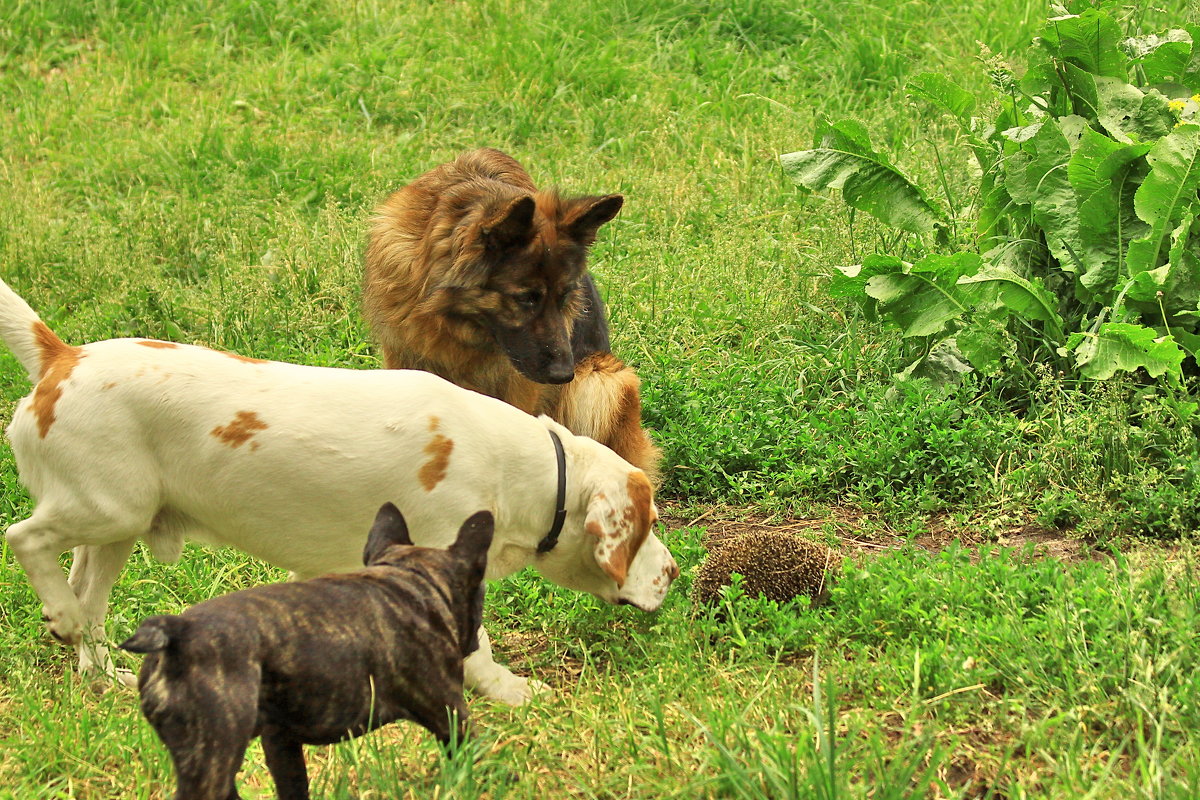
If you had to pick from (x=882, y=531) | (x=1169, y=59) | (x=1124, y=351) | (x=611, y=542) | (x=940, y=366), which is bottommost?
(x=882, y=531)

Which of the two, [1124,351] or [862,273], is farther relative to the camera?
[862,273]

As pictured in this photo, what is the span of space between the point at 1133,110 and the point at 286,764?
15.0 feet

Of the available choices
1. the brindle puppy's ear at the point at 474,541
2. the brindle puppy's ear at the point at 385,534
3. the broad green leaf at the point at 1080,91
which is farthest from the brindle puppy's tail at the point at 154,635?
the broad green leaf at the point at 1080,91

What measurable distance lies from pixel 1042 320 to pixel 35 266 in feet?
19.1

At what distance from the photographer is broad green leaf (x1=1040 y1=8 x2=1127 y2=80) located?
5227mm

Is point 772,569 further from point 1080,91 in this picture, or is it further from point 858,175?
point 1080,91

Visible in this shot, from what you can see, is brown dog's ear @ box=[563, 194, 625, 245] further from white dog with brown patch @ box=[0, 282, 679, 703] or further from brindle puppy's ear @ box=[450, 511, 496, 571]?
brindle puppy's ear @ box=[450, 511, 496, 571]

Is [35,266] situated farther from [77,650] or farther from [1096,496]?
[1096,496]

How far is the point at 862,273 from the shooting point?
5.50 metres

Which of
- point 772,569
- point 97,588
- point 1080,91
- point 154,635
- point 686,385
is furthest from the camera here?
point 686,385

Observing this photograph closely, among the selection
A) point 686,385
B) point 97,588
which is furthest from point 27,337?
point 686,385

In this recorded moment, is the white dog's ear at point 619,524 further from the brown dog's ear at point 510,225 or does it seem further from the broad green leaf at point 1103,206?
the broad green leaf at point 1103,206

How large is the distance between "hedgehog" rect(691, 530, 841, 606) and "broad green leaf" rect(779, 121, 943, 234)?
2104mm

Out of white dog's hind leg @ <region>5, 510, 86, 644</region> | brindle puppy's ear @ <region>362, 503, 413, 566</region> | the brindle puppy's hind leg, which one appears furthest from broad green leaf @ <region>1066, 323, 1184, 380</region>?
white dog's hind leg @ <region>5, 510, 86, 644</region>
